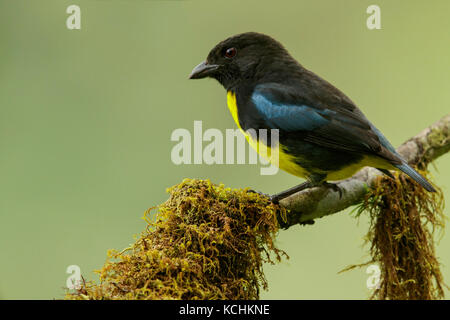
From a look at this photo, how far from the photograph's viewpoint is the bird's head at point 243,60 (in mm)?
4262

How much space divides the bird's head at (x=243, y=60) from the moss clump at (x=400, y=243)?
130 centimetres

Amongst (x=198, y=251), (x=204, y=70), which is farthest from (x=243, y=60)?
(x=198, y=251)

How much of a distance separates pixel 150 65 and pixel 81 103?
3.93 feet

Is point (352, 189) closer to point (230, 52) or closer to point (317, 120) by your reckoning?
point (317, 120)

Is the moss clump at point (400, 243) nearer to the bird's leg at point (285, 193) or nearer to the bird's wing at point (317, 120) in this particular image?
the bird's wing at point (317, 120)

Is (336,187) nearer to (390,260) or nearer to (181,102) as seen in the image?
(390,260)

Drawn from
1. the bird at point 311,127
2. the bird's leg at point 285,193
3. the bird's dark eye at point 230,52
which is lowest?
the bird's leg at point 285,193

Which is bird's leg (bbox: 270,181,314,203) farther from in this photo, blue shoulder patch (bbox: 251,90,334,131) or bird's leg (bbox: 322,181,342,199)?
blue shoulder patch (bbox: 251,90,334,131)

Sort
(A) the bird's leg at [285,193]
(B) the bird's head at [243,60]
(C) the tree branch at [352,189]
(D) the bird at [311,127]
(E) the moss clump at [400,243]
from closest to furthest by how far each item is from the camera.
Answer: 1. (A) the bird's leg at [285,193]
2. (C) the tree branch at [352,189]
3. (D) the bird at [311,127]
4. (E) the moss clump at [400,243]
5. (B) the bird's head at [243,60]

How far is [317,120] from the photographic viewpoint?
3865mm

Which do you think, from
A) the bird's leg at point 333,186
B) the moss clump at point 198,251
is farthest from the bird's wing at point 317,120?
the moss clump at point 198,251

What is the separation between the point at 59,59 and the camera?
7.31 metres

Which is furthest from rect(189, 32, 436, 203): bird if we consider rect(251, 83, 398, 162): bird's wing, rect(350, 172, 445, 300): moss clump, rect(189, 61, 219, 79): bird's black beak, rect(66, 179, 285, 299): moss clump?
rect(66, 179, 285, 299): moss clump

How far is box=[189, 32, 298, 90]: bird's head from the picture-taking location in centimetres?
426
